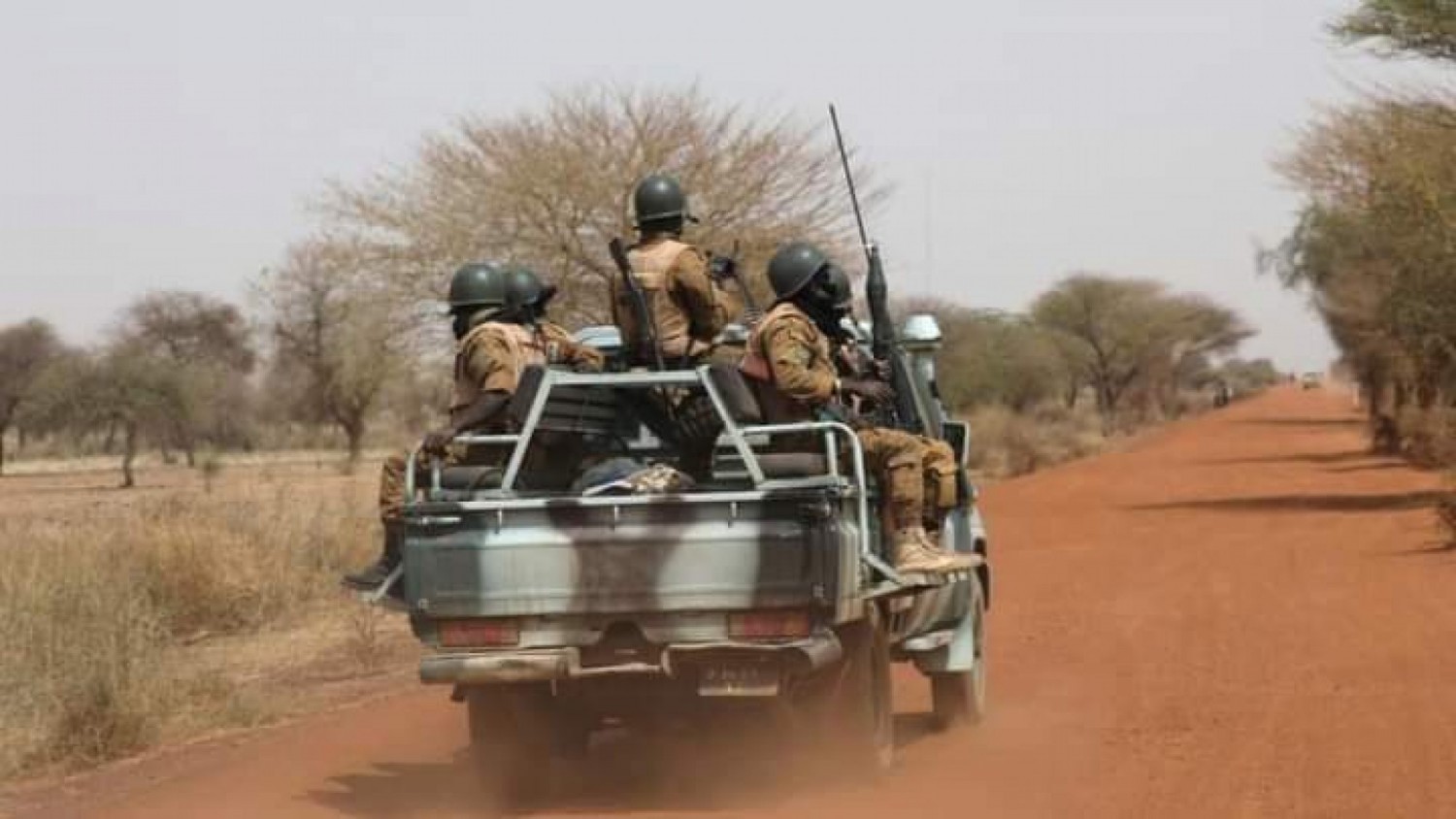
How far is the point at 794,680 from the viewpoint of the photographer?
8.23 metres

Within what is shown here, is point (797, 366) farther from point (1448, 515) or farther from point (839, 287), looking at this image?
point (1448, 515)

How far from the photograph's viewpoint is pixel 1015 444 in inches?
1898

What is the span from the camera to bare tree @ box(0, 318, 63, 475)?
227ft

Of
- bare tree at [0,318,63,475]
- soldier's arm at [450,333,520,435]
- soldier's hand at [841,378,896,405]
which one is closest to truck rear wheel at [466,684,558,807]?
soldier's arm at [450,333,520,435]

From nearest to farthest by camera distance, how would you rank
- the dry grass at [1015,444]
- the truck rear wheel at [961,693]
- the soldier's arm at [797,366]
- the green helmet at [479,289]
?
the soldier's arm at [797,366], the green helmet at [479,289], the truck rear wheel at [961,693], the dry grass at [1015,444]

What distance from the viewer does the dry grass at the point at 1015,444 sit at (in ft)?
155

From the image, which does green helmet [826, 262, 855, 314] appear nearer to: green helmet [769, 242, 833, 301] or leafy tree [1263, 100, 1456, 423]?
green helmet [769, 242, 833, 301]

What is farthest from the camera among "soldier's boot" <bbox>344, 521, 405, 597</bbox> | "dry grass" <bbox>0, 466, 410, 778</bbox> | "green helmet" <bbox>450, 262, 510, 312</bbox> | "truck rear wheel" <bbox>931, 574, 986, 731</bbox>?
"dry grass" <bbox>0, 466, 410, 778</bbox>

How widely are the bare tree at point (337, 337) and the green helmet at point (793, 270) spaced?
20.2 meters

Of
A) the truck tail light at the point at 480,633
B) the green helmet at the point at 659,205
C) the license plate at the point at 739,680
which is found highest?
the green helmet at the point at 659,205

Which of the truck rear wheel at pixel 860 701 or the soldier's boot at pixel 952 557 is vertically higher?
the soldier's boot at pixel 952 557

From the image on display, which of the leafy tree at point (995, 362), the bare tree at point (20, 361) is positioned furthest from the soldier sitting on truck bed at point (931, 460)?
the bare tree at point (20, 361)

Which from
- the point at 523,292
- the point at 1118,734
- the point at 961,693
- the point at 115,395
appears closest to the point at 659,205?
the point at 523,292

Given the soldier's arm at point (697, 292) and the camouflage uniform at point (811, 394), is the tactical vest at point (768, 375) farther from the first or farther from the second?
the soldier's arm at point (697, 292)
